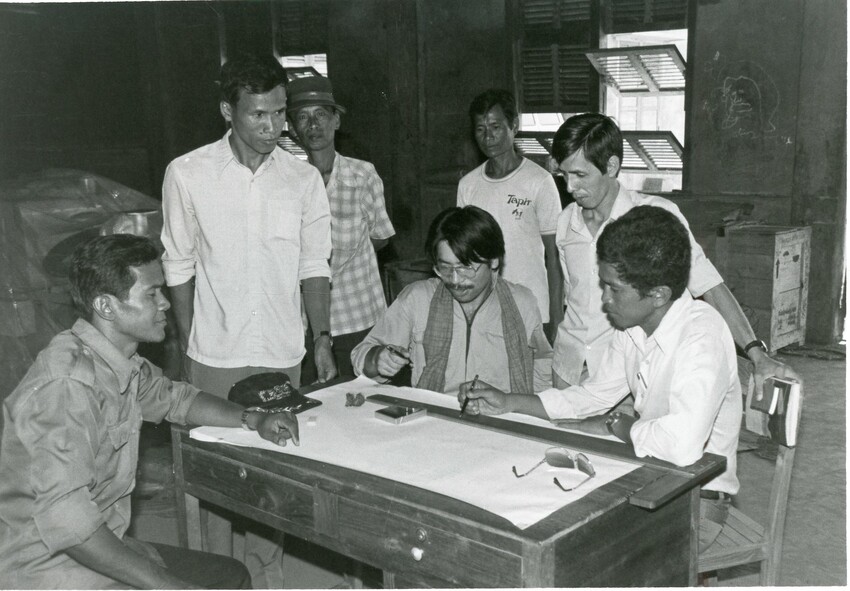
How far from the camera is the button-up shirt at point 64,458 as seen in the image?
2.02 m

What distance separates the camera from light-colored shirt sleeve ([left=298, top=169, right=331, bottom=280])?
130 inches

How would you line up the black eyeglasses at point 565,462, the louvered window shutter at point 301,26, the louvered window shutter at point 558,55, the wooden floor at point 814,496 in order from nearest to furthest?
the black eyeglasses at point 565,462 < the wooden floor at point 814,496 < the louvered window shutter at point 558,55 < the louvered window shutter at point 301,26

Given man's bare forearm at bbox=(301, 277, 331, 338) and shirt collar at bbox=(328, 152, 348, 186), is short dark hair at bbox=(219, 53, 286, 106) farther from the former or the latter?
shirt collar at bbox=(328, 152, 348, 186)

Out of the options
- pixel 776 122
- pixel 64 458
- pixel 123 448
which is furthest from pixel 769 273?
pixel 64 458

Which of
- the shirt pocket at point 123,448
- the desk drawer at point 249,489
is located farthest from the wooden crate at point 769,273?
the shirt pocket at point 123,448

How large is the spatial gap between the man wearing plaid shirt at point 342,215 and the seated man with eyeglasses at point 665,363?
1.60m

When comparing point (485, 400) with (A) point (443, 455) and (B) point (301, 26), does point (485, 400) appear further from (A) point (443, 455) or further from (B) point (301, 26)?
(B) point (301, 26)

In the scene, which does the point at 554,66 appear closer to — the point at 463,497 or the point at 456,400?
the point at 456,400

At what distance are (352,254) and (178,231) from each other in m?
1.16

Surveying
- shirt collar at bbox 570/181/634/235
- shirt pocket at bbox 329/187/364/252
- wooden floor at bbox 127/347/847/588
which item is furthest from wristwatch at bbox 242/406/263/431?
shirt pocket at bbox 329/187/364/252

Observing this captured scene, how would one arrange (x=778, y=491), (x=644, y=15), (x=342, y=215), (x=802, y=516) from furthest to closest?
(x=644, y=15), (x=342, y=215), (x=802, y=516), (x=778, y=491)

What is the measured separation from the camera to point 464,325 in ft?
10.6

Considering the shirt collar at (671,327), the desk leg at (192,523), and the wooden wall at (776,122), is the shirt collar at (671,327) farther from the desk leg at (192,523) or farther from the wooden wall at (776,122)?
the wooden wall at (776,122)

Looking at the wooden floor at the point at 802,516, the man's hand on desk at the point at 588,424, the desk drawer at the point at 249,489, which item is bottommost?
the wooden floor at the point at 802,516
